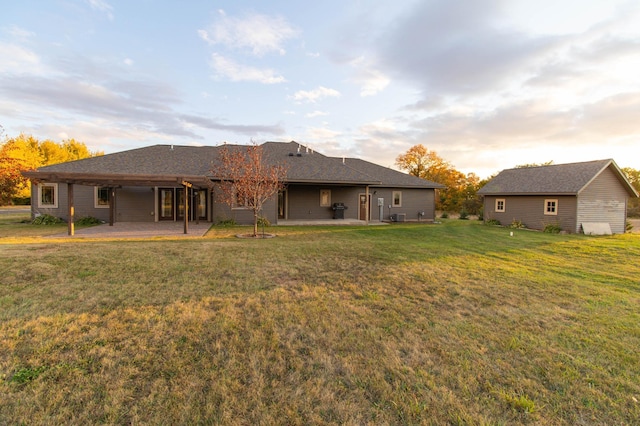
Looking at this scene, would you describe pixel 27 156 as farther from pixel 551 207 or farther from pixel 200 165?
pixel 551 207

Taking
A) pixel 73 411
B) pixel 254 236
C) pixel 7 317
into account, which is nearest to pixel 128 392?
pixel 73 411

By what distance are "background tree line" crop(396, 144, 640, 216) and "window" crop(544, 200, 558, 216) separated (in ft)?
43.1

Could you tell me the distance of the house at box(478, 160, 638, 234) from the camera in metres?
15.6

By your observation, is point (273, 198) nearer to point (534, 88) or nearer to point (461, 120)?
point (534, 88)

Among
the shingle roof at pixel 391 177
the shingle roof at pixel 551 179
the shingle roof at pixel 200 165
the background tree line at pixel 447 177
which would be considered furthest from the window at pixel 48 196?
the background tree line at pixel 447 177

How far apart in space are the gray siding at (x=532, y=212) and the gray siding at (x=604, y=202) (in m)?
0.42

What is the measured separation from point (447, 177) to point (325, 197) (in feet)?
73.3

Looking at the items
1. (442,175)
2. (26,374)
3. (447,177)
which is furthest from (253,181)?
(447,177)

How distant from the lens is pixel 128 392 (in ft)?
7.39

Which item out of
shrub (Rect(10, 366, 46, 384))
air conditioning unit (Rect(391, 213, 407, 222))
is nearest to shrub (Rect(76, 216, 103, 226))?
shrub (Rect(10, 366, 46, 384))

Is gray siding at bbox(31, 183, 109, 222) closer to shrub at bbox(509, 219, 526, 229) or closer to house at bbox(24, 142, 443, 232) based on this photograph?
house at bbox(24, 142, 443, 232)

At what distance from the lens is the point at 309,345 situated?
10.0 ft

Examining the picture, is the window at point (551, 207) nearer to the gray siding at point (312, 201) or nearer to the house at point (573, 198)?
the house at point (573, 198)

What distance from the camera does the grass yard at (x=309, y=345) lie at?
7.00ft
